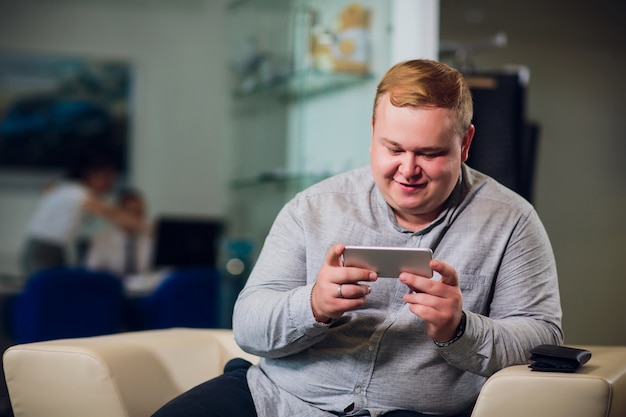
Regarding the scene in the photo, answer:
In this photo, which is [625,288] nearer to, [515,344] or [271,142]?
[515,344]

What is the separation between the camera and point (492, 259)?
180 centimetres

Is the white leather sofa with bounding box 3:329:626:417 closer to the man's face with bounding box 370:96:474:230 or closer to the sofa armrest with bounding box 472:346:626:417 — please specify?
the sofa armrest with bounding box 472:346:626:417

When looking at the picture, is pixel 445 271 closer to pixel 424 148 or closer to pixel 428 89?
pixel 424 148

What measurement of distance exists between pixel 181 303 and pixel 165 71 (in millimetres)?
3187

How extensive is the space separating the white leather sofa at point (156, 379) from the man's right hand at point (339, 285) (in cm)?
29

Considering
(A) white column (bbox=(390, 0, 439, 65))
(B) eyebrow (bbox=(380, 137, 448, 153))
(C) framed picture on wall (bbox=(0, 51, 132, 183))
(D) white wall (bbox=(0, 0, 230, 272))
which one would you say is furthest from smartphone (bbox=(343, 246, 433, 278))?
(D) white wall (bbox=(0, 0, 230, 272))

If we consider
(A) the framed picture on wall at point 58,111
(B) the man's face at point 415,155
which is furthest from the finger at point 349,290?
(A) the framed picture on wall at point 58,111

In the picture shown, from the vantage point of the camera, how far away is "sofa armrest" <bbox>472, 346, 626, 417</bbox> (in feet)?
5.00

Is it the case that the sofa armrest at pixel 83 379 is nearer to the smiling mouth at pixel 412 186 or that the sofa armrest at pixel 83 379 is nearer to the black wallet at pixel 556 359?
the smiling mouth at pixel 412 186

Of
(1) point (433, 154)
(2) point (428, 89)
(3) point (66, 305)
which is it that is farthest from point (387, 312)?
(3) point (66, 305)

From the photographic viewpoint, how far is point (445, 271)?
5.16 ft

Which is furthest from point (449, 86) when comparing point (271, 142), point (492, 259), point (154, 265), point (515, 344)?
point (154, 265)

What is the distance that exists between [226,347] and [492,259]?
0.77 m

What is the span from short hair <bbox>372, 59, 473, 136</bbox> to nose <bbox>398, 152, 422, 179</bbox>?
0.10 metres
